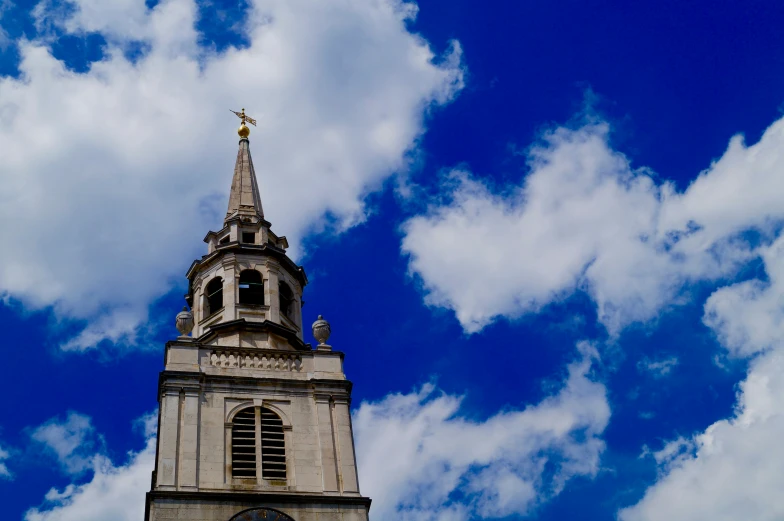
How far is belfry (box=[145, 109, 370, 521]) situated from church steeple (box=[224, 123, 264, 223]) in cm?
316

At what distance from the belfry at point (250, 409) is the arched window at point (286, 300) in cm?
5

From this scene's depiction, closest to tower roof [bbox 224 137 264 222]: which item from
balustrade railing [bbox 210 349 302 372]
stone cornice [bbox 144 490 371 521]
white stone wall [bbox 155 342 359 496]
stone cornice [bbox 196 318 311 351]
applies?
stone cornice [bbox 196 318 311 351]

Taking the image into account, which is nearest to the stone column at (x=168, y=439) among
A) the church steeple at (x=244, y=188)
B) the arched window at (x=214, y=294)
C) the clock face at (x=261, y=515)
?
the clock face at (x=261, y=515)

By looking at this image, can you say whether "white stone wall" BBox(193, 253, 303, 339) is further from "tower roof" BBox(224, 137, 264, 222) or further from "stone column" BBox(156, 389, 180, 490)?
"stone column" BBox(156, 389, 180, 490)

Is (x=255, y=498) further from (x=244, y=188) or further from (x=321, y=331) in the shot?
(x=244, y=188)

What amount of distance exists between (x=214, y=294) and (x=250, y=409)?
24.8 ft

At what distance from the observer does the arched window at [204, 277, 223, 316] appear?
42.9 metres

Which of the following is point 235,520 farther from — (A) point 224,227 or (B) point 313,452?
(A) point 224,227

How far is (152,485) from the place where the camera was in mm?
34906

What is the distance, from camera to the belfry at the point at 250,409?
3375cm

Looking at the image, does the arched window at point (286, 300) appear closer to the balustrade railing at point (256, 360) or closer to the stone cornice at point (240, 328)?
the stone cornice at point (240, 328)

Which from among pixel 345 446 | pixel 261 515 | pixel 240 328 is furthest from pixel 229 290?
pixel 261 515

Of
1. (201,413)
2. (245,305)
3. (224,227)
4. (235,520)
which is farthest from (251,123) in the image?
(235,520)

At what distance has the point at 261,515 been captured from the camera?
33188 mm
